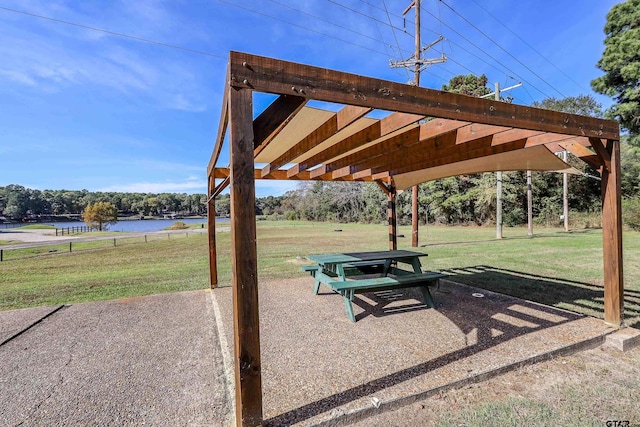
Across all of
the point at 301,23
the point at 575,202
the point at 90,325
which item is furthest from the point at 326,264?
the point at 575,202

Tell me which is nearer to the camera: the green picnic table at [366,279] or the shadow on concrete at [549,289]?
the green picnic table at [366,279]

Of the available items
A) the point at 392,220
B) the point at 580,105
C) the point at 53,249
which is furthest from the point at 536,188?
the point at 53,249

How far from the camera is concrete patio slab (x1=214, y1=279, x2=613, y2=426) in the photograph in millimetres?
2010

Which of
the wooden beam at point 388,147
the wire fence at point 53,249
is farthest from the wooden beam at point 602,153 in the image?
the wire fence at point 53,249

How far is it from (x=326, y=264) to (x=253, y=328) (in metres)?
2.54

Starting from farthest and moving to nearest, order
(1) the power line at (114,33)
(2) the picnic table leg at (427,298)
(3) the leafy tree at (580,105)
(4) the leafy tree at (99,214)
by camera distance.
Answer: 1. (4) the leafy tree at (99,214)
2. (3) the leafy tree at (580,105)
3. (1) the power line at (114,33)
4. (2) the picnic table leg at (427,298)

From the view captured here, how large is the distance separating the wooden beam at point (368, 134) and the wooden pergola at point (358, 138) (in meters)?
0.01

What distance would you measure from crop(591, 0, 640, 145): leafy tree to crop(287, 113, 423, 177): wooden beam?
14871 mm

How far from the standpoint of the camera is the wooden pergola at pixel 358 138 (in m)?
1.70

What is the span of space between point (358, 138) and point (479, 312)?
8.25 feet

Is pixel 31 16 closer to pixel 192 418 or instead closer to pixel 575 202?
pixel 192 418

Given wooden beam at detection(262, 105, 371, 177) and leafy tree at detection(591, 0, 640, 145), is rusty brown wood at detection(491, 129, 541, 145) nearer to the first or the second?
wooden beam at detection(262, 105, 371, 177)

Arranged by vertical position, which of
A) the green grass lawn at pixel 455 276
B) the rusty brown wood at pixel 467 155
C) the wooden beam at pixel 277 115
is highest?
the rusty brown wood at pixel 467 155

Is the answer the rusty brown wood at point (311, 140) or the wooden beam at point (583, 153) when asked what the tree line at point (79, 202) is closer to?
the rusty brown wood at point (311, 140)
